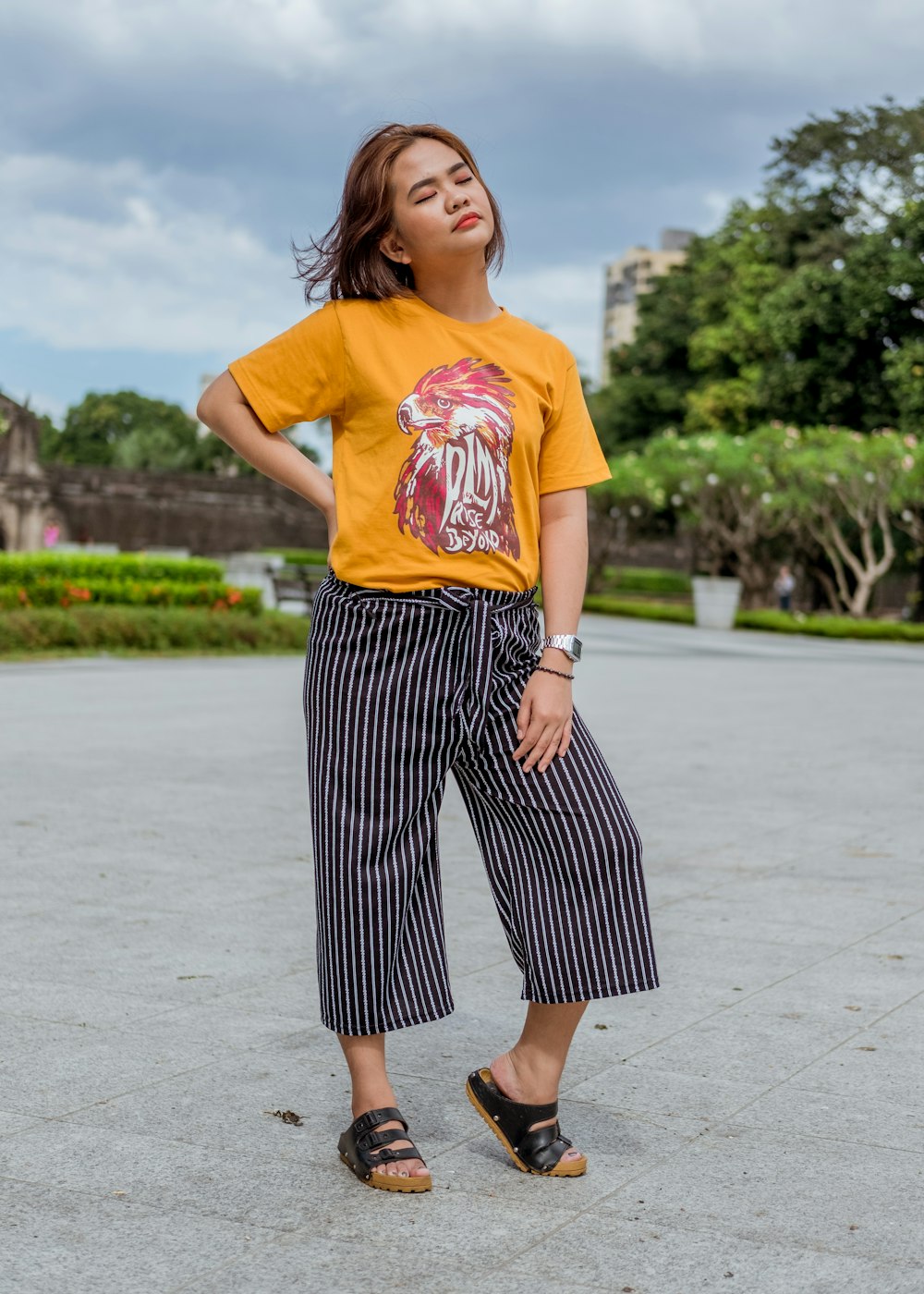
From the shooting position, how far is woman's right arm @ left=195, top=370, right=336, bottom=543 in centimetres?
274

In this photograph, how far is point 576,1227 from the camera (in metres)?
2.52

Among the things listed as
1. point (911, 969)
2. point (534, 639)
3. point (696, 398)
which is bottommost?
point (911, 969)

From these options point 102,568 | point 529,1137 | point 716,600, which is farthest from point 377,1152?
point 716,600

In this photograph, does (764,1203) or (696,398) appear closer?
(764,1203)

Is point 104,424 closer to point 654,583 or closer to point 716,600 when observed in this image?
point 654,583

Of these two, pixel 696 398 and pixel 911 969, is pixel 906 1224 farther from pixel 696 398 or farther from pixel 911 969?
pixel 696 398

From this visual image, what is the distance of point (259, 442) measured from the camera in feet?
9.07

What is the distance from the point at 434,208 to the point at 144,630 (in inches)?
578

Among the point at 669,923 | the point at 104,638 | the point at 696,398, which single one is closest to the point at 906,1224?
the point at 669,923

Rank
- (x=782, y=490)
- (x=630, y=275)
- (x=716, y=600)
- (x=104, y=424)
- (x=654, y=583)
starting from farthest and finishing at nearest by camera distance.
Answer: (x=630, y=275) < (x=104, y=424) < (x=654, y=583) < (x=782, y=490) < (x=716, y=600)

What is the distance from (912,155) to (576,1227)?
36365 millimetres

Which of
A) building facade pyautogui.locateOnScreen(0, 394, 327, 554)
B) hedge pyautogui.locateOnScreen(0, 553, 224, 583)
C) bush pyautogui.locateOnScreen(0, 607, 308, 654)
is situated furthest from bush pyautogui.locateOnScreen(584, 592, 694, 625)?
building facade pyautogui.locateOnScreen(0, 394, 327, 554)

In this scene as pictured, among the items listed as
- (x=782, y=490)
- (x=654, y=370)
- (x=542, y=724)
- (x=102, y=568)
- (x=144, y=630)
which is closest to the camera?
(x=542, y=724)

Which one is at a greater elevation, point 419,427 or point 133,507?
point 133,507
